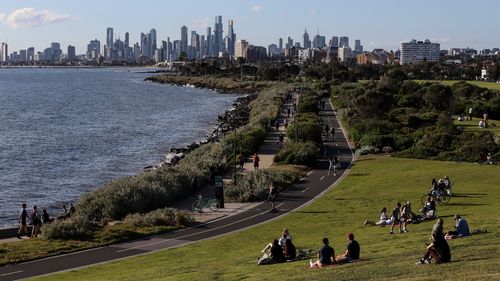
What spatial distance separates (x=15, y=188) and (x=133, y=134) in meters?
34.9

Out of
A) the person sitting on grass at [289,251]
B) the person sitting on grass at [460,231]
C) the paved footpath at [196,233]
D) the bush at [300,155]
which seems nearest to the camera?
the person sitting on grass at [289,251]

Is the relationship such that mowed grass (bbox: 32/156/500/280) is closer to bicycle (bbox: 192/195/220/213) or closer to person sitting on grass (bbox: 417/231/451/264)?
person sitting on grass (bbox: 417/231/451/264)

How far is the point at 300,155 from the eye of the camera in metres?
45.2

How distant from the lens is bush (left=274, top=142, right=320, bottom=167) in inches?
1779

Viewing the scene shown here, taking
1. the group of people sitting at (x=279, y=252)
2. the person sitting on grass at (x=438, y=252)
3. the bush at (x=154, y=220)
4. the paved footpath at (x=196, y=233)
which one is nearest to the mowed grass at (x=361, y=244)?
the person sitting on grass at (x=438, y=252)

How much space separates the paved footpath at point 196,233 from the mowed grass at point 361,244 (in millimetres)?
855

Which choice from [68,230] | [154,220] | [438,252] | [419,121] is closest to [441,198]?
[154,220]

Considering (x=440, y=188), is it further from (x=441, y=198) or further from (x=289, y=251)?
(x=289, y=251)

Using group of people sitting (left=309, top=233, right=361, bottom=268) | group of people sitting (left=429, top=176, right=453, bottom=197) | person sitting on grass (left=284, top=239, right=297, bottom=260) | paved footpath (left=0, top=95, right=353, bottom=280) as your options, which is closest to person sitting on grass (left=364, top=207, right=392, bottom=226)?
group of people sitting (left=429, top=176, right=453, bottom=197)

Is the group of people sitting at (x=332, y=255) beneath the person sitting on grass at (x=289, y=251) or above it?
above

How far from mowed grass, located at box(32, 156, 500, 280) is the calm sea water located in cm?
1565

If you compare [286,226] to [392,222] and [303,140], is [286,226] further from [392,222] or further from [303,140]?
[303,140]

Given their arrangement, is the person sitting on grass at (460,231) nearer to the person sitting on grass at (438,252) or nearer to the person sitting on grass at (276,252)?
the person sitting on grass at (438,252)

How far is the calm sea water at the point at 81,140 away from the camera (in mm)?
47125
